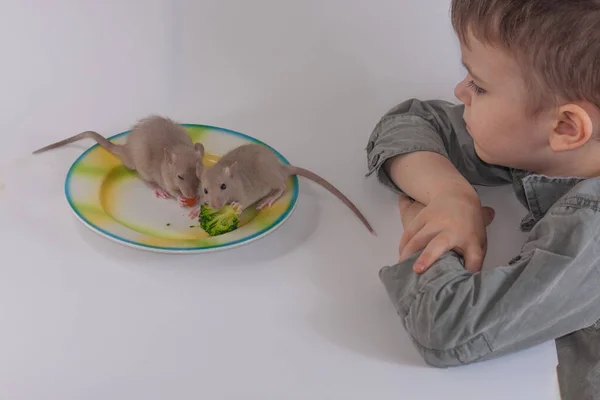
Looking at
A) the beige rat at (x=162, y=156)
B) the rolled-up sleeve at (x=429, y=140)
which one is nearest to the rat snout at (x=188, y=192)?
the beige rat at (x=162, y=156)

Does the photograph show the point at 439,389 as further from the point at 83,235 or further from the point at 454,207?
the point at 83,235

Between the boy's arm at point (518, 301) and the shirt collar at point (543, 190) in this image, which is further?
the shirt collar at point (543, 190)

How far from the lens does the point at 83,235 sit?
3.82ft

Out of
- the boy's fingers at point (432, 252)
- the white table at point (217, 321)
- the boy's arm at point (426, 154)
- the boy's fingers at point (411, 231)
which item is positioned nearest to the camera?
the white table at point (217, 321)

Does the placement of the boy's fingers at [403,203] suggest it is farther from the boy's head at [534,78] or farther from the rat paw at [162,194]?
the rat paw at [162,194]

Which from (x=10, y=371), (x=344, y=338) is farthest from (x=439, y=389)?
(x=10, y=371)

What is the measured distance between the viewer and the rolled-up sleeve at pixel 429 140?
1.32 meters

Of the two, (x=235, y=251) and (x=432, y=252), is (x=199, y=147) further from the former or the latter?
(x=432, y=252)

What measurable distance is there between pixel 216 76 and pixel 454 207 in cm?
74

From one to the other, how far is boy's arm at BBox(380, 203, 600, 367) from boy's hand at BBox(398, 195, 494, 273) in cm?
8

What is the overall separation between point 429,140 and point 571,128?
328mm

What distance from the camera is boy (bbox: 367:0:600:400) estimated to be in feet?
3.09

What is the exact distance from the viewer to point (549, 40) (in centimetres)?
99

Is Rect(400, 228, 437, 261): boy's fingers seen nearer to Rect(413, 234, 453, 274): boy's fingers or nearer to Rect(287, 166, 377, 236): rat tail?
Rect(413, 234, 453, 274): boy's fingers
